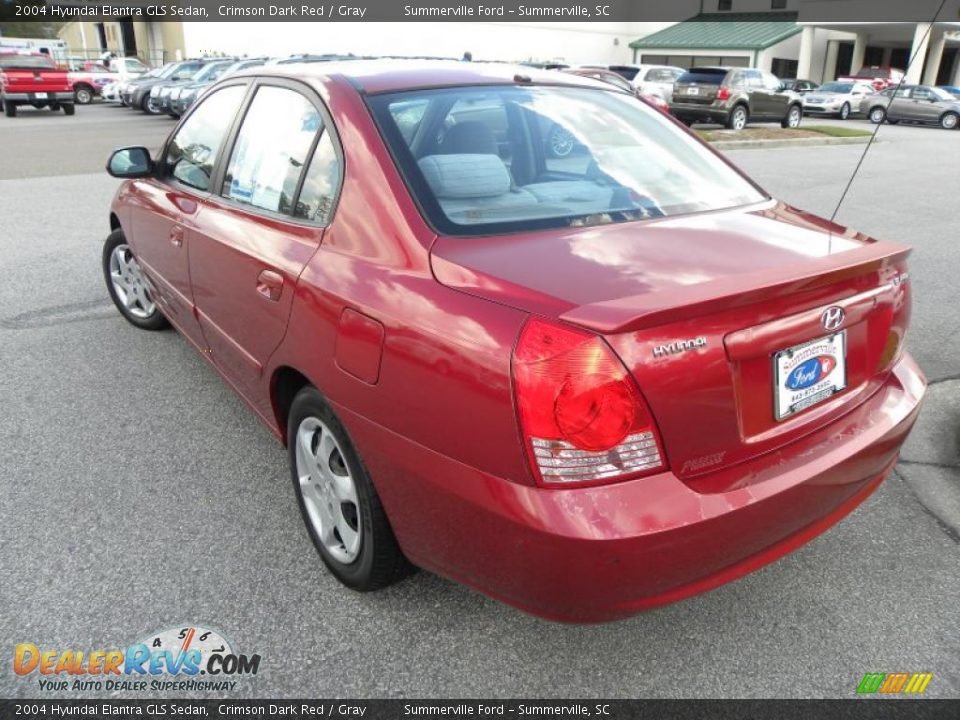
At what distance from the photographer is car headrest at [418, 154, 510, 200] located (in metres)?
2.37

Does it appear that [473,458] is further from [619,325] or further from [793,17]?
[793,17]

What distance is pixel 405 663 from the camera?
229cm

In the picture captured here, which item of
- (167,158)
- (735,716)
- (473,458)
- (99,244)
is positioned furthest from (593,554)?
Answer: (99,244)

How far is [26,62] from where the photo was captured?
23.2 meters

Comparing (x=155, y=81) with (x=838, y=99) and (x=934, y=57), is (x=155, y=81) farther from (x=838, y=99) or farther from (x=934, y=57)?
(x=934, y=57)

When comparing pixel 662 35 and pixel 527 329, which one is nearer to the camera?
pixel 527 329

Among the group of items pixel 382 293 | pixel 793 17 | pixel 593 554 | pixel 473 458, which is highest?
pixel 793 17

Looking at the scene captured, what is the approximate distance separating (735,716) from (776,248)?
1.32m

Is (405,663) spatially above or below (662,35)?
below

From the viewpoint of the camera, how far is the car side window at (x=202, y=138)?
3.43m

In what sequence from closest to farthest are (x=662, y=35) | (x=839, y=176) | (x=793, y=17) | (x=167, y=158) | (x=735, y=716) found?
(x=735, y=716)
(x=167, y=158)
(x=839, y=176)
(x=793, y=17)
(x=662, y=35)

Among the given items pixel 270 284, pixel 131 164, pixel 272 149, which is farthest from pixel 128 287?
pixel 270 284

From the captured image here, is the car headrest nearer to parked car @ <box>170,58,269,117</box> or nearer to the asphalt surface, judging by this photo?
the asphalt surface

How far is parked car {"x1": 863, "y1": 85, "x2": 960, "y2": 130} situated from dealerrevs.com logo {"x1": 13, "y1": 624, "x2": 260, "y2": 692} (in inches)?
1259
